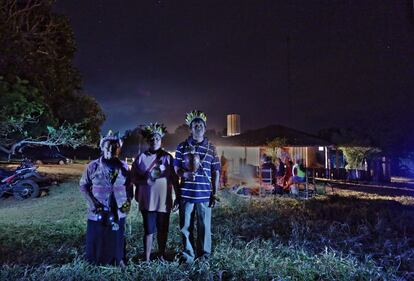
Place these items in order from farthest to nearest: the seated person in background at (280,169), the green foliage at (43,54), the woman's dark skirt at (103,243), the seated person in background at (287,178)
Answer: the seated person in background at (280,169) < the seated person in background at (287,178) < the green foliage at (43,54) < the woman's dark skirt at (103,243)

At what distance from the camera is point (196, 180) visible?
4504 mm

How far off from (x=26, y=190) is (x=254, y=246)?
337 inches

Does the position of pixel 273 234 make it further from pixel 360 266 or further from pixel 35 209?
pixel 35 209

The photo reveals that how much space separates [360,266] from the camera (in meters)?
4.49

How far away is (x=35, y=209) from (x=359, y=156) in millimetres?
15509

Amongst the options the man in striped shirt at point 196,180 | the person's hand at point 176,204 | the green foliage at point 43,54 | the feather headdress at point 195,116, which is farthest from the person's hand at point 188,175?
the green foliage at point 43,54

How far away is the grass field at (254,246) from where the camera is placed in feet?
14.0

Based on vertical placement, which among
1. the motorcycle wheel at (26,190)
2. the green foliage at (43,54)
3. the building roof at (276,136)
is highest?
the green foliage at (43,54)

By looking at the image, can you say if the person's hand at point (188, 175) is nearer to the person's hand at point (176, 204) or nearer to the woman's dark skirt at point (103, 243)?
the person's hand at point (176, 204)

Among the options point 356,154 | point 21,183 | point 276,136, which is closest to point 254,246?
point 21,183

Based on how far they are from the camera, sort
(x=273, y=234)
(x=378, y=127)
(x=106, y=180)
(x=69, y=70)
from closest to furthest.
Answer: (x=106, y=180), (x=273, y=234), (x=69, y=70), (x=378, y=127)

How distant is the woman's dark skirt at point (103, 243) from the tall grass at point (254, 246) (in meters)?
0.12

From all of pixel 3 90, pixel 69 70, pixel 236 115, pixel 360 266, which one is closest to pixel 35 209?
pixel 3 90

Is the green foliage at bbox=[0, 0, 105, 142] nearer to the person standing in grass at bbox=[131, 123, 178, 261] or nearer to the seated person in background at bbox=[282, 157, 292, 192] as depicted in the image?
the person standing in grass at bbox=[131, 123, 178, 261]
